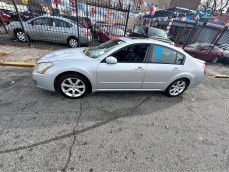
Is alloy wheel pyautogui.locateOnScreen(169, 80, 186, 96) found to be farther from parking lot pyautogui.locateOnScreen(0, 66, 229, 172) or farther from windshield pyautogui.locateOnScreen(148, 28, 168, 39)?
windshield pyautogui.locateOnScreen(148, 28, 168, 39)

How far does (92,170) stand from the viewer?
172 centimetres

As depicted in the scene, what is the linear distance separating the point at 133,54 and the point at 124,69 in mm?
444

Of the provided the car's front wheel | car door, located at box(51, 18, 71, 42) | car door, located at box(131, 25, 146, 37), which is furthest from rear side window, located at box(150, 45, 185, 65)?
the car's front wheel

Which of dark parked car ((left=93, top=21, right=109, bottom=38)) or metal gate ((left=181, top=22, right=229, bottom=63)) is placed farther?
metal gate ((left=181, top=22, right=229, bottom=63))

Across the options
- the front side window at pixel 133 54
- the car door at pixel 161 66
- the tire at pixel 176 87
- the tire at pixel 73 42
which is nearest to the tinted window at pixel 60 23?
the tire at pixel 73 42

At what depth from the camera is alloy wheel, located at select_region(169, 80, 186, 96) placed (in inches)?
140

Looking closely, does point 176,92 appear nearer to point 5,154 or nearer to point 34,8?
point 5,154

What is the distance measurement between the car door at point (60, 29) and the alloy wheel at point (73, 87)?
4925 mm

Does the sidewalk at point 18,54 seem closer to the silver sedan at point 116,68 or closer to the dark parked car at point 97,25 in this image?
the silver sedan at point 116,68

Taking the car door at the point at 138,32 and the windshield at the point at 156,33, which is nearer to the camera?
the windshield at the point at 156,33

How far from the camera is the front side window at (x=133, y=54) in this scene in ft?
9.32

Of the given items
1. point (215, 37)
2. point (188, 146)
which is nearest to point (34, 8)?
point (188, 146)

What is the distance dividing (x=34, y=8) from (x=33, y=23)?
4.42 feet

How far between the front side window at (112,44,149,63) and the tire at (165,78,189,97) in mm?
1273
